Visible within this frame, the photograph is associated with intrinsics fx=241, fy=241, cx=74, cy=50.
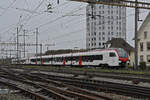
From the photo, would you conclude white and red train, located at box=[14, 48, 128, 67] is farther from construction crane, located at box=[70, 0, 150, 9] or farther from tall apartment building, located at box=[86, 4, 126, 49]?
tall apartment building, located at box=[86, 4, 126, 49]

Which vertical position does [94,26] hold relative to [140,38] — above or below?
above

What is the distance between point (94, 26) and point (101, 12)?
7.92m

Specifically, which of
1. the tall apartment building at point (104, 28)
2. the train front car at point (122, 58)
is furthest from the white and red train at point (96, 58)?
the tall apartment building at point (104, 28)

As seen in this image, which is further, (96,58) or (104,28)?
(104,28)

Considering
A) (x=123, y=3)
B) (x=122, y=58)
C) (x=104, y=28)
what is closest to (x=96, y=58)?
(x=122, y=58)

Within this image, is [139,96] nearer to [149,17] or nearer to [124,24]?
[149,17]

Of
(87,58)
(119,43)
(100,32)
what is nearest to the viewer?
(87,58)

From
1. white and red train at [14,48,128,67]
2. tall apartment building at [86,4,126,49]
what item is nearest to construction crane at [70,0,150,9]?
white and red train at [14,48,128,67]

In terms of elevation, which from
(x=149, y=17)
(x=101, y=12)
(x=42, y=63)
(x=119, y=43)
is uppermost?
(x=101, y=12)

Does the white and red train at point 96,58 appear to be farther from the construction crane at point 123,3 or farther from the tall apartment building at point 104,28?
the tall apartment building at point 104,28

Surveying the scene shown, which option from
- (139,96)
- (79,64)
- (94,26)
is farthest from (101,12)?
(139,96)

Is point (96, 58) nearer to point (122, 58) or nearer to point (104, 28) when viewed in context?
point (122, 58)

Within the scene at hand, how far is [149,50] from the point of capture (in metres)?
49.1

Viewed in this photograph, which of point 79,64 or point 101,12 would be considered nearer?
point 79,64
